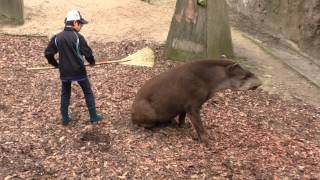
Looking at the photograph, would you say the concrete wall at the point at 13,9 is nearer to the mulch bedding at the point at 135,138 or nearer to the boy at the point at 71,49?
the mulch bedding at the point at 135,138

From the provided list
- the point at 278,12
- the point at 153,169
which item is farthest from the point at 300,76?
the point at 153,169

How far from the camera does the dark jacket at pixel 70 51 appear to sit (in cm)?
723

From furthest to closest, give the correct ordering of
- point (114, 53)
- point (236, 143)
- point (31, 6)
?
point (31, 6)
point (114, 53)
point (236, 143)

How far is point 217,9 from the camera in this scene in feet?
35.4

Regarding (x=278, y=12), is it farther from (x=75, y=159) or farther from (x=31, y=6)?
(x=75, y=159)

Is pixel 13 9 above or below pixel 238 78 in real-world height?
below

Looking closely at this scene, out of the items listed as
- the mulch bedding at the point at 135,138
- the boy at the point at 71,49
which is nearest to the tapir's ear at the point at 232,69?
the mulch bedding at the point at 135,138

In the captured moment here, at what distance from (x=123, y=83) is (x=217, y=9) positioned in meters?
2.47

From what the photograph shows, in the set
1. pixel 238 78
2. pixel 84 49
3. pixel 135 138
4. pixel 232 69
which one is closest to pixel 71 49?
pixel 84 49

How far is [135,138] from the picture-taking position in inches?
289

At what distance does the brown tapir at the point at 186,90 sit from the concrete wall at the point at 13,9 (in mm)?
6859

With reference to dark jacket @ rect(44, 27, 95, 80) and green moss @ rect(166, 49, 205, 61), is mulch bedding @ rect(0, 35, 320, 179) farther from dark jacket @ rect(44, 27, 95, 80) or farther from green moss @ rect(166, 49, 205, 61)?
green moss @ rect(166, 49, 205, 61)

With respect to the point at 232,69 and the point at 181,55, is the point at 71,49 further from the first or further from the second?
the point at 181,55

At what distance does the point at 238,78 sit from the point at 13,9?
299 inches
